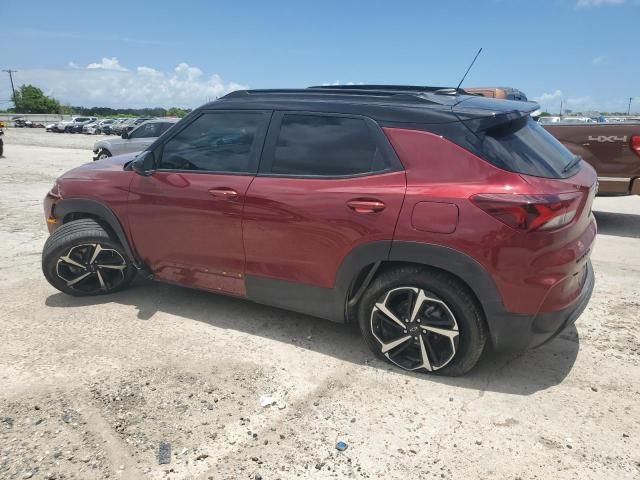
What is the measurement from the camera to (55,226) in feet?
14.4

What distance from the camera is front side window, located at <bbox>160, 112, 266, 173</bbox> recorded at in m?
3.45

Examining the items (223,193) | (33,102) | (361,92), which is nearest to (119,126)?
(223,193)

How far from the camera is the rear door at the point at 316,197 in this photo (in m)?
2.94

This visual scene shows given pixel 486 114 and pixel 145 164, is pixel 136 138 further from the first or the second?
pixel 486 114

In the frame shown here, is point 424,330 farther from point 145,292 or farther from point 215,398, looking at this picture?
point 145,292

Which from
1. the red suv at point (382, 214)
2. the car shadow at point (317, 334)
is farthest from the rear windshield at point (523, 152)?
the car shadow at point (317, 334)

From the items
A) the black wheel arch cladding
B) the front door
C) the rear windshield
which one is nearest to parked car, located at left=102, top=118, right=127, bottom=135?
the black wheel arch cladding

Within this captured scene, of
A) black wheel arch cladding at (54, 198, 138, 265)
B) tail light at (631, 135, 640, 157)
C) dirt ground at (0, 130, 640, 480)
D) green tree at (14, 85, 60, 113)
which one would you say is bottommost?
dirt ground at (0, 130, 640, 480)

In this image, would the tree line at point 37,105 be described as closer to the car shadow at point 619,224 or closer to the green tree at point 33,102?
the green tree at point 33,102

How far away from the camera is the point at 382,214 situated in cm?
289

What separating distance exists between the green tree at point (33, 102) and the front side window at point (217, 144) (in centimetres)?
10056

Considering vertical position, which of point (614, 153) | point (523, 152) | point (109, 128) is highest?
point (109, 128)

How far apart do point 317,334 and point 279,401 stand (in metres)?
0.90

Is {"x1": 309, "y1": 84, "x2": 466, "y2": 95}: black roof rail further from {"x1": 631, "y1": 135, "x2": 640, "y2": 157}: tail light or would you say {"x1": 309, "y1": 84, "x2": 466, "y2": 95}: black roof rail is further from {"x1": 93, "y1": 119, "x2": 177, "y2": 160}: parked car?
{"x1": 93, "y1": 119, "x2": 177, "y2": 160}: parked car
